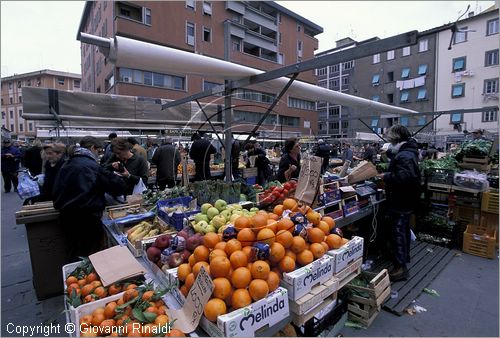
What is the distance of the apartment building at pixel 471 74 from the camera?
28.1 metres

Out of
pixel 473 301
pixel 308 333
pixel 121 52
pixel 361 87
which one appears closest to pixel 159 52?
pixel 121 52

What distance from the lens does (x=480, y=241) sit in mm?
4477

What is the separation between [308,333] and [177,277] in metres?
1.23

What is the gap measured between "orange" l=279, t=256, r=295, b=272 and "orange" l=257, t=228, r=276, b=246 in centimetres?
14

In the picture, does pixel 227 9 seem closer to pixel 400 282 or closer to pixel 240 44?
pixel 240 44

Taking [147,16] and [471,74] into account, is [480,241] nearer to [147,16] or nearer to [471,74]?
[147,16]

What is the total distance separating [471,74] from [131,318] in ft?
126

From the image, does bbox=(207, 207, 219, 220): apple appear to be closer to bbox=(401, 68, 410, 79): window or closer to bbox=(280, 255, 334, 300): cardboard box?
bbox=(280, 255, 334, 300): cardboard box

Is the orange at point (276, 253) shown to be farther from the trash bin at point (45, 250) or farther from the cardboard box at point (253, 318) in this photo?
the trash bin at point (45, 250)

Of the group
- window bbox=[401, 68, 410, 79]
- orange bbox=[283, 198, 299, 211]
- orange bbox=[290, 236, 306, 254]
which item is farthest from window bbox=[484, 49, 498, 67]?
orange bbox=[290, 236, 306, 254]

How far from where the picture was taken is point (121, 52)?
2049 mm

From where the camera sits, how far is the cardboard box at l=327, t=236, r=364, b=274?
2.10 m

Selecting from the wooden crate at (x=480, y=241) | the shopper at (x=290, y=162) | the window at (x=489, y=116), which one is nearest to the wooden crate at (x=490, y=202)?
the wooden crate at (x=480, y=241)

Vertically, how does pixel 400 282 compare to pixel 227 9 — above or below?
below
